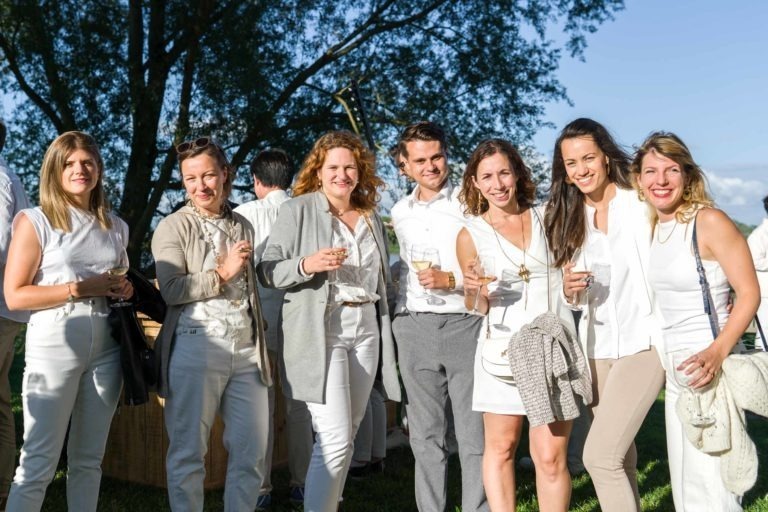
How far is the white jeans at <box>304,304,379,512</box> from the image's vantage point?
388 centimetres

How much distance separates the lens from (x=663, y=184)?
3416 mm

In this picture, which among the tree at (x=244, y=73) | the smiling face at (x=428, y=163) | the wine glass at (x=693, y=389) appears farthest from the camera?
the tree at (x=244, y=73)

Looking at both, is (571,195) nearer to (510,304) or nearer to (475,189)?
(475,189)

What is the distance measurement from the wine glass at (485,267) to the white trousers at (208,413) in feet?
3.65

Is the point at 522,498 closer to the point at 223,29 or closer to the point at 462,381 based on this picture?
the point at 462,381

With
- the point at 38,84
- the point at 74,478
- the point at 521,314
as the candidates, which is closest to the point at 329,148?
the point at 521,314

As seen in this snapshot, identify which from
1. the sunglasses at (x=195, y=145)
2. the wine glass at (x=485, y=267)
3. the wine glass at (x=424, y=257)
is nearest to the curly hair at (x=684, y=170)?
the wine glass at (x=485, y=267)

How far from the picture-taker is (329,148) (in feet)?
13.5

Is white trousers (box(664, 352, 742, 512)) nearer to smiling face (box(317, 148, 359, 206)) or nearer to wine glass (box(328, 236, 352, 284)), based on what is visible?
wine glass (box(328, 236, 352, 284))

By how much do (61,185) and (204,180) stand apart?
0.63 meters

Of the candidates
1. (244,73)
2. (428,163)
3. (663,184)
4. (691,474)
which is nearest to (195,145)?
(428,163)

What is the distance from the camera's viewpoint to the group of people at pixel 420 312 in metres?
3.45

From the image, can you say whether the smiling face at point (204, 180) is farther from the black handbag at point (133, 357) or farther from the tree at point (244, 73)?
the tree at point (244, 73)

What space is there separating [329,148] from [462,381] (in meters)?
1.34
